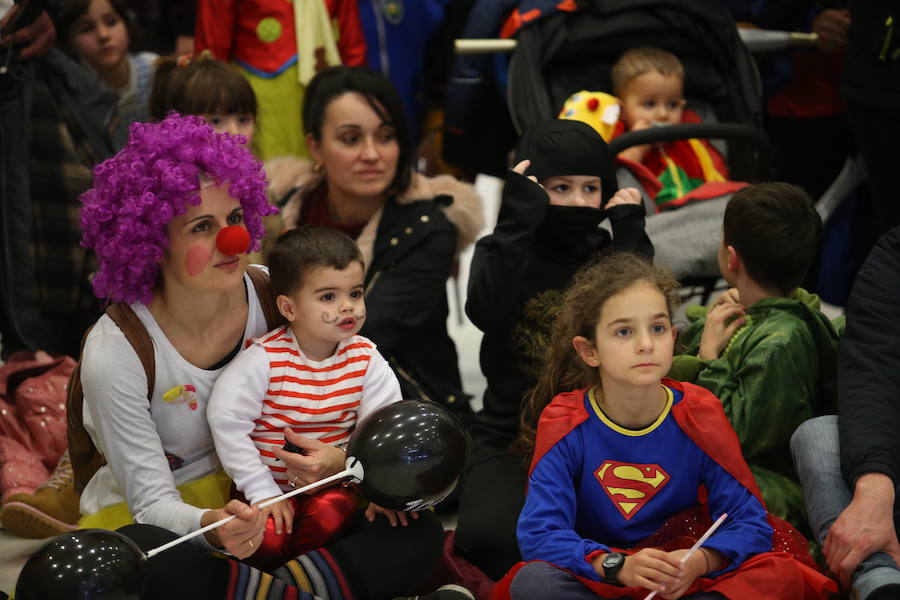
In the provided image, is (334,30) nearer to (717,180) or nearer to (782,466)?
(717,180)

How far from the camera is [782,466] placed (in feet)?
8.41

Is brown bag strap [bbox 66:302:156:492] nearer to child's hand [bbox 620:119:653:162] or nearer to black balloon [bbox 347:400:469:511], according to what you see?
black balloon [bbox 347:400:469:511]

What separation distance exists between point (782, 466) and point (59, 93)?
256 centimetres

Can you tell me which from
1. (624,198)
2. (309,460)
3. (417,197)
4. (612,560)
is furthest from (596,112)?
(612,560)

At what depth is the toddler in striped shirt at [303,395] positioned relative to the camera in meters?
2.28

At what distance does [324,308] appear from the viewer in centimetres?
235

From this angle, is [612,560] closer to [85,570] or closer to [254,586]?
[254,586]

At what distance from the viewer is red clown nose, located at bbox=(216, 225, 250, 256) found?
2.27m

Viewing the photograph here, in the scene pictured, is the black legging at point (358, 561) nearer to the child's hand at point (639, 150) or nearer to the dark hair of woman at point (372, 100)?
the dark hair of woman at point (372, 100)

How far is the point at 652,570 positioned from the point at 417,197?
149 cm

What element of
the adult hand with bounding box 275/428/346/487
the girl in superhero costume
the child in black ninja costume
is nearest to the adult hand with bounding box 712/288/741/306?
the child in black ninja costume

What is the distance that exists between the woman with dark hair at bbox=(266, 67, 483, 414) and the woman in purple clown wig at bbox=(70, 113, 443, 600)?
2.42 feet

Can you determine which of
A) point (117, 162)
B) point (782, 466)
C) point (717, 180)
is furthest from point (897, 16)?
point (117, 162)

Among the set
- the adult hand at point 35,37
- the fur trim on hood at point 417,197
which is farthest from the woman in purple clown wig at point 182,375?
the adult hand at point 35,37
